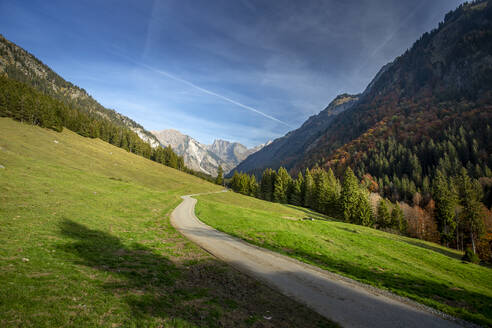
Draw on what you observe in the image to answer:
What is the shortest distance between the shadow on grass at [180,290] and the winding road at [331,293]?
103cm

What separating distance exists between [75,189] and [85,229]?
1558 centimetres

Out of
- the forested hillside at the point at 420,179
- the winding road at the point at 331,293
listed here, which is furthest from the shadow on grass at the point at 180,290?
the forested hillside at the point at 420,179

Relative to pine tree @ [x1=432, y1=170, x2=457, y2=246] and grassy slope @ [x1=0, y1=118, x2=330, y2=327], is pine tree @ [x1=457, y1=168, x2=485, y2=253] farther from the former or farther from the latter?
grassy slope @ [x1=0, y1=118, x2=330, y2=327]

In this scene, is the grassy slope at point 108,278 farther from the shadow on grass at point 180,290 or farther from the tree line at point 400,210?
the tree line at point 400,210

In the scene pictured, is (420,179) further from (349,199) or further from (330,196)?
(349,199)

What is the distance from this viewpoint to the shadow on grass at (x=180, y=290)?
22.4 feet

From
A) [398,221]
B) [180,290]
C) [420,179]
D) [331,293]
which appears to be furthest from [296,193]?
[420,179]

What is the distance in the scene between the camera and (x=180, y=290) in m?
8.73

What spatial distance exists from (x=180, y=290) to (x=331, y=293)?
772 cm

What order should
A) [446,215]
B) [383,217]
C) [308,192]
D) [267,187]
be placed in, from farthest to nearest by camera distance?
[267,187] → [308,192] → [383,217] → [446,215]

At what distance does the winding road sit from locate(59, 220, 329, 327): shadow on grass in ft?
3.38

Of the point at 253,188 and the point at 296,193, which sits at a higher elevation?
the point at 296,193

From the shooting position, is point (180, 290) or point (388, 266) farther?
point (388, 266)

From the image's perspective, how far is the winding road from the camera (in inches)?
330
